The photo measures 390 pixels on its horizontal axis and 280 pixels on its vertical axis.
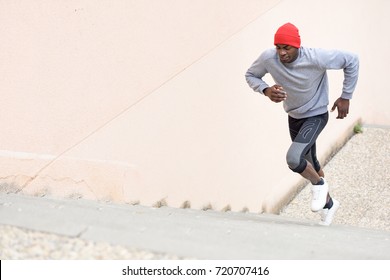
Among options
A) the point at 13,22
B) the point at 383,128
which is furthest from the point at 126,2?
the point at 383,128

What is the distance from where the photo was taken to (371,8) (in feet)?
34.3

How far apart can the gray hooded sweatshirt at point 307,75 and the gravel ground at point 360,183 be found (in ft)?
7.81

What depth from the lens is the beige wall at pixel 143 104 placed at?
14.9 ft

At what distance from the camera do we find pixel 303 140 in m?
5.14

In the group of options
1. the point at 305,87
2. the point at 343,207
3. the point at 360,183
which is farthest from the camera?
the point at 360,183

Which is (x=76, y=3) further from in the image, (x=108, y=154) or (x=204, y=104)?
(x=204, y=104)

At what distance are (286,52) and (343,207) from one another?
3336 mm

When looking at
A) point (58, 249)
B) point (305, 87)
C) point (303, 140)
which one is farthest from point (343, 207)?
point (58, 249)

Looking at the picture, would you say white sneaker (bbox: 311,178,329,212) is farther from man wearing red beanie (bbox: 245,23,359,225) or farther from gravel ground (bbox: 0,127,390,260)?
gravel ground (bbox: 0,127,390,260)

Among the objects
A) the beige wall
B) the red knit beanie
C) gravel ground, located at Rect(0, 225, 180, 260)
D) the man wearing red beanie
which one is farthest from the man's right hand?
gravel ground, located at Rect(0, 225, 180, 260)

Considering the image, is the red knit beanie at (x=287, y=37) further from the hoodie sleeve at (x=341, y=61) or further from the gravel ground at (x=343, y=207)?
the gravel ground at (x=343, y=207)

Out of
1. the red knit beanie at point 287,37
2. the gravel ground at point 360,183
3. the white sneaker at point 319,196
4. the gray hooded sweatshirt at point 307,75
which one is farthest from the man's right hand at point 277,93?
the gravel ground at point 360,183

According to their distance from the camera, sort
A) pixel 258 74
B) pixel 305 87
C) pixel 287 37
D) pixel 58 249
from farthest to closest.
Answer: pixel 258 74 < pixel 305 87 < pixel 287 37 < pixel 58 249

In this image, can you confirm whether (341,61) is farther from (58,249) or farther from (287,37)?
(58,249)
